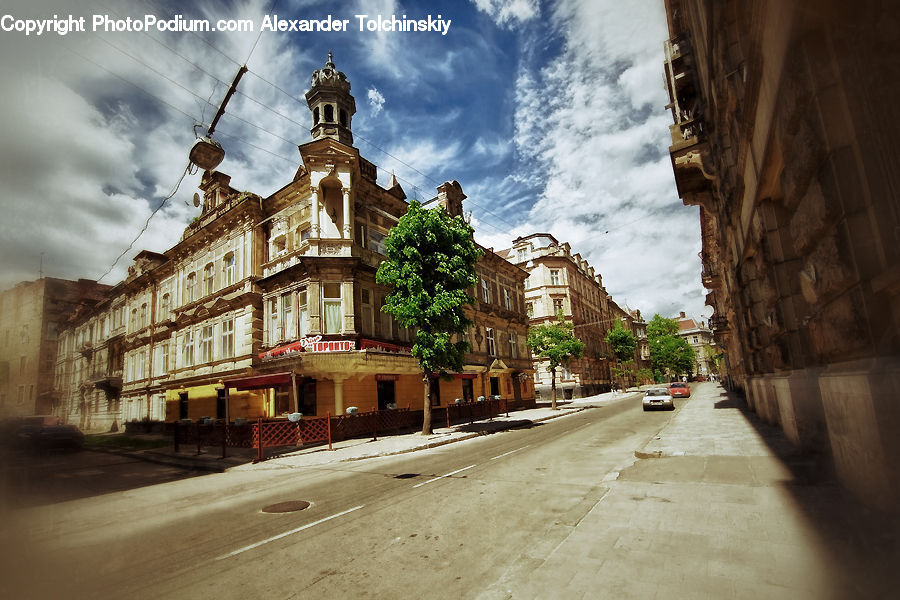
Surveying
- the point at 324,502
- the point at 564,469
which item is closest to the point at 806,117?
the point at 564,469

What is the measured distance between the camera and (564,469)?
9.00 metres

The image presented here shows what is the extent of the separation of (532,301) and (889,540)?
48.3 meters

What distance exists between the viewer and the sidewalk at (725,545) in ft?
10.7

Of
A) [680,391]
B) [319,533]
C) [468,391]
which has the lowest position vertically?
[680,391]

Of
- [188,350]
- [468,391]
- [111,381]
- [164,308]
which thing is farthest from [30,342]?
[111,381]

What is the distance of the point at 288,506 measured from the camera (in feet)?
24.5

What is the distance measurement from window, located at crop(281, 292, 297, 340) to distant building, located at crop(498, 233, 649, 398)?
3098 centimetres

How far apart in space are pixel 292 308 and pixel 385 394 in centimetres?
687

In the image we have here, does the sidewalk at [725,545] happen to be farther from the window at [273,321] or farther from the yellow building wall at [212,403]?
the yellow building wall at [212,403]

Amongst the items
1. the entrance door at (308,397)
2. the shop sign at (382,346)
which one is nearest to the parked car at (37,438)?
the shop sign at (382,346)

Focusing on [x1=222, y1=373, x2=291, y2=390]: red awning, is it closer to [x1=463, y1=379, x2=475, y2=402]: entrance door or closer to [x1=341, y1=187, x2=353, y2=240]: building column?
[x1=341, y1=187, x2=353, y2=240]: building column

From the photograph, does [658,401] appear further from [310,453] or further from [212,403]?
[212,403]

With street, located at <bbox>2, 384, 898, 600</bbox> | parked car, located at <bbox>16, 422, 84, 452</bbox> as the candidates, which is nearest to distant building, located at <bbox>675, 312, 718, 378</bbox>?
street, located at <bbox>2, 384, 898, 600</bbox>

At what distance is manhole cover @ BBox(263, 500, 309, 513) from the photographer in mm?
7238
